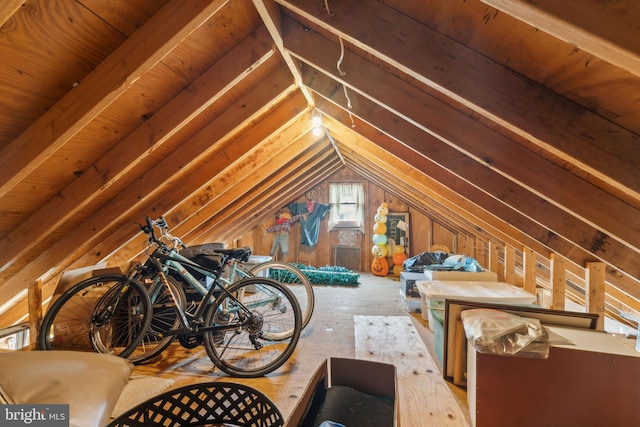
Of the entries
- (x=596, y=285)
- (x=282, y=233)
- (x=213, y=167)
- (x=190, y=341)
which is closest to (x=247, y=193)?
(x=213, y=167)

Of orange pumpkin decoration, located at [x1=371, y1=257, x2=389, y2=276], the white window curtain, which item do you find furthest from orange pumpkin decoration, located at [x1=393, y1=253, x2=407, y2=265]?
the white window curtain

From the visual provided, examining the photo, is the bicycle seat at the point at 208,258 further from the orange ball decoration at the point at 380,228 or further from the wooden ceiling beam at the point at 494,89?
the orange ball decoration at the point at 380,228

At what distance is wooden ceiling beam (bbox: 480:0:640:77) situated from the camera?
51 centimetres

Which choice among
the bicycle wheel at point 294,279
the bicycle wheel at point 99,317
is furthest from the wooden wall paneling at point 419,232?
the bicycle wheel at point 99,317

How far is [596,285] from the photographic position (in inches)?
70.2

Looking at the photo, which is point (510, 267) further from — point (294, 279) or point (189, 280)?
point (189, 280)

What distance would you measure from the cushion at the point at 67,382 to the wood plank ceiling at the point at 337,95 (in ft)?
2.75

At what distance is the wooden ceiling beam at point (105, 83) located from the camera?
3.25ft

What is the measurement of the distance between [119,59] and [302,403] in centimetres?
135

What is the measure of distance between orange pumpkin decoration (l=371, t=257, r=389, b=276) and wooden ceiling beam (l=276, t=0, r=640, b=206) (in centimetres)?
508

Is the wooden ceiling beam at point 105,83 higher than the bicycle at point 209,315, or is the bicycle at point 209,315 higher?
the wooden ceiling beam at point 105,83

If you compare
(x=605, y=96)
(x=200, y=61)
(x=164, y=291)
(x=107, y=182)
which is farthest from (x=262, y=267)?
(x=605, y=96)

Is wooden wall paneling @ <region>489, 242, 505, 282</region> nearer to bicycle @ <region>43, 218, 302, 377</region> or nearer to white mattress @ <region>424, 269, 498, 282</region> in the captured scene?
white mattress @ <region>424, 269, 498, 282</region>

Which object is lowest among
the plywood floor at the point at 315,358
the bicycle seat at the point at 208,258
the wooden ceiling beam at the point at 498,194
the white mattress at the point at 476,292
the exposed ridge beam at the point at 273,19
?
the plywood floor at the point at 315,358
